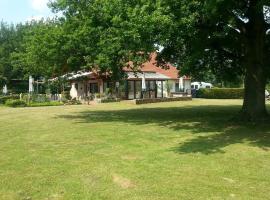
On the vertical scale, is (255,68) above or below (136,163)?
above

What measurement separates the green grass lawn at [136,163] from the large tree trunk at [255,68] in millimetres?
2485

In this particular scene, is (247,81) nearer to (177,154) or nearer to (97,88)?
(177,154)

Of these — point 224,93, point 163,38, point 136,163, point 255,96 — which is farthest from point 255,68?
point 224,93

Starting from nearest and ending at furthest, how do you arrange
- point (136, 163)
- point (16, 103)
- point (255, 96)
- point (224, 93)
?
point (136, 163)
point (255, 96)
point (16, 103)
point (224, 93)

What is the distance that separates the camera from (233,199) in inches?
293

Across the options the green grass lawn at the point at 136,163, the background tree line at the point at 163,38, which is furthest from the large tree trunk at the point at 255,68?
the green grass lawn at the point at 136,163

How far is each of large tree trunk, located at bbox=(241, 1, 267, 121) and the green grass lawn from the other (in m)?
2.49

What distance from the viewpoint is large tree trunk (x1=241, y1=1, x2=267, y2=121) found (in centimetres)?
1862

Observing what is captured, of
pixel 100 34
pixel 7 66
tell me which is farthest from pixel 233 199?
pixel 7 66

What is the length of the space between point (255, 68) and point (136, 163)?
1041cm

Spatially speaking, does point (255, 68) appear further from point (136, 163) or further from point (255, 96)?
point (136, 163)

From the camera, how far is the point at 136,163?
1013 cm

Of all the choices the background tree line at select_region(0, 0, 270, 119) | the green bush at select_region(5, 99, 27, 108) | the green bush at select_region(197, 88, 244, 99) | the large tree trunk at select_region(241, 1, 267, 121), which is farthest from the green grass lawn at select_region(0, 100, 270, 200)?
the green bush at select_region(197, 88, 244, 99)

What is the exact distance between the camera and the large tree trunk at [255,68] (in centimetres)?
Answer: 1862
